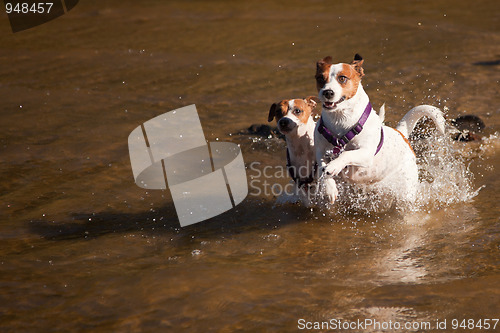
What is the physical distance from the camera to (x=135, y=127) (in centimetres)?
873

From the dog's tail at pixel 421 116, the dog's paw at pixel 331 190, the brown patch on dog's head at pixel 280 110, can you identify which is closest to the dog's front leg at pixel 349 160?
the dog's paw at pixel 331 190

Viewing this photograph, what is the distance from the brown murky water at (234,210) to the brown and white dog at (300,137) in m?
0.35

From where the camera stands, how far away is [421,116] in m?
6.32

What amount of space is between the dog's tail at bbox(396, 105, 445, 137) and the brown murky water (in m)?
0.63

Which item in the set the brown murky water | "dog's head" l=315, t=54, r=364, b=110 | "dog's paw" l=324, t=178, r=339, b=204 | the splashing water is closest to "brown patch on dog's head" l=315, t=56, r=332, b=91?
"dog's head" l=315, t=54, r=364, b=110

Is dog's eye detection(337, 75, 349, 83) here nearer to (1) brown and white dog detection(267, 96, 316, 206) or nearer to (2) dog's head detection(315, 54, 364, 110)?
(2) dog's head detection(315, 54, 364, 110)

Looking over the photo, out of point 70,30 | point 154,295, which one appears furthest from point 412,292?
point 70,30

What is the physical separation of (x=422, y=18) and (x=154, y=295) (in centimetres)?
1015

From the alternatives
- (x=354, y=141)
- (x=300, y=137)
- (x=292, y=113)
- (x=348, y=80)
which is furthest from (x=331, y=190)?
(x=348, y=80)

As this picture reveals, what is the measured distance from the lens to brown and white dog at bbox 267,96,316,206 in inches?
226

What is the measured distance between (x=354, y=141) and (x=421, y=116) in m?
1.23

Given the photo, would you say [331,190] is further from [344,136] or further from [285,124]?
[285,124]

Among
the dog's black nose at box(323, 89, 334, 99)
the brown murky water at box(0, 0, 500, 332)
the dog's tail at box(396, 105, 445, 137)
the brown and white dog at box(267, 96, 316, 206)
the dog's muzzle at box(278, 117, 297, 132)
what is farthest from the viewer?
the dog's tail at box(396, 105, 445, 137)

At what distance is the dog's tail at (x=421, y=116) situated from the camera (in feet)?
→ 20.2
